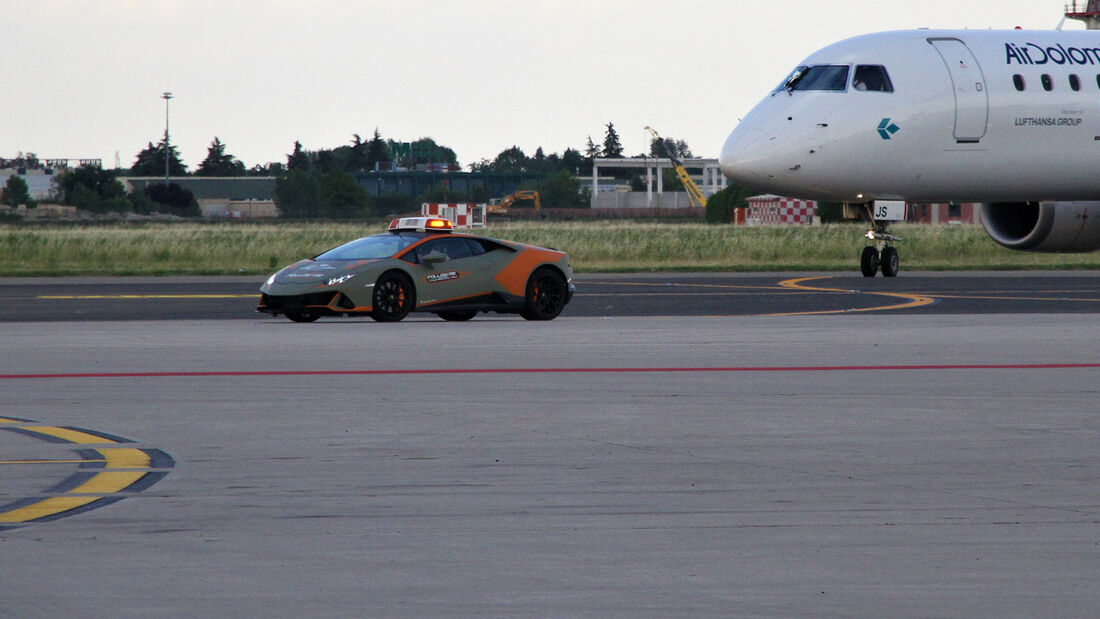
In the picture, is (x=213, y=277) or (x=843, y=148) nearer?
(x=843, y=148)

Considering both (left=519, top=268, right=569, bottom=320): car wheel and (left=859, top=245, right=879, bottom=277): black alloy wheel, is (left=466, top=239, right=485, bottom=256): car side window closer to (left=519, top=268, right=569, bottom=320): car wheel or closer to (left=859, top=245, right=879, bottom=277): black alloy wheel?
(left=519, top=268, right=569, bottom=320): car wheel

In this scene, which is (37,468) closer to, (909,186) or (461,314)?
(461,314)

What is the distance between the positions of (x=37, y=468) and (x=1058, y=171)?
70.6 ft

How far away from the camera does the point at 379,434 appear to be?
9398 mm

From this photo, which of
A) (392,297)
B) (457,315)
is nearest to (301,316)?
(392,297)

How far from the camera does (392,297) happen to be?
19.1 m

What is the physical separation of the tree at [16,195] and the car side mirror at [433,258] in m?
116

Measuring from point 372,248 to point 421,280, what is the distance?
83cm

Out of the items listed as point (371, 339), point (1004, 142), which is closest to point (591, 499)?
point (371, 339)

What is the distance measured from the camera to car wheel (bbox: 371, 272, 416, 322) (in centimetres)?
1894

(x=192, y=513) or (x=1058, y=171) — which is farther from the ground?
(x=1058, y=171)

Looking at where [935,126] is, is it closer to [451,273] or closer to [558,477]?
[451,273]

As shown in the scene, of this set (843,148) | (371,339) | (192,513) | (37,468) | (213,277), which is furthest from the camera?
(213,277)

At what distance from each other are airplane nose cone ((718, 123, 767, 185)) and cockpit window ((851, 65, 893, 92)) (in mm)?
1842
